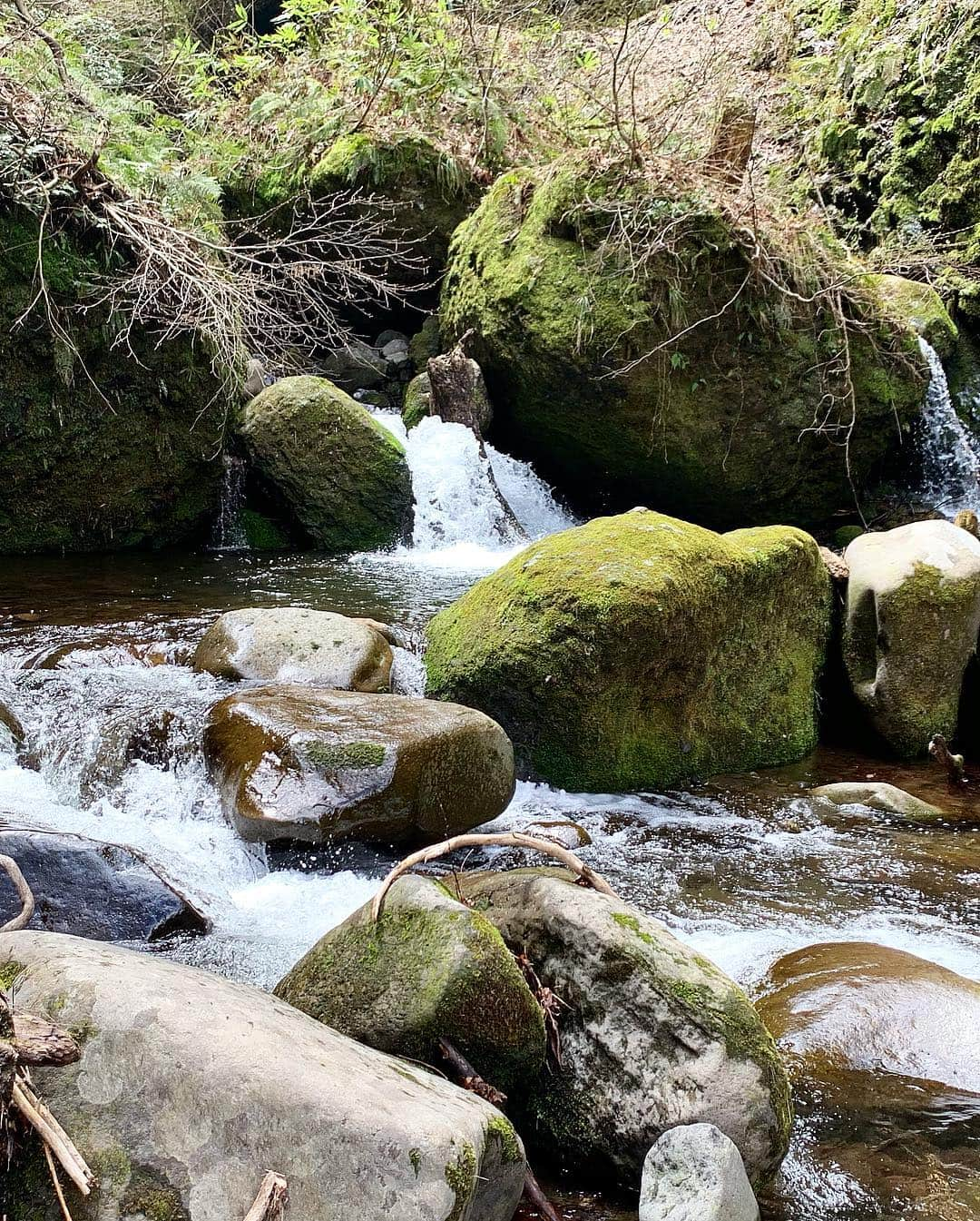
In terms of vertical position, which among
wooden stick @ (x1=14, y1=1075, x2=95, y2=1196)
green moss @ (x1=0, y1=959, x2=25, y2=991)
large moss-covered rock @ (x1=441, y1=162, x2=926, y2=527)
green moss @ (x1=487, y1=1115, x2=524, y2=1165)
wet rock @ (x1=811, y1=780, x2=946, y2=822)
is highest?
large moss-covered rock @ (x1=441, y1=162, x2=926, y2=527)

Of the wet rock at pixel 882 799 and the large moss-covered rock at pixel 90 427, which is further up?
the large moss-covered rock at pixel 90 427

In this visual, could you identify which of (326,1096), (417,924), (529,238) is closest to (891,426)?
(529,238)

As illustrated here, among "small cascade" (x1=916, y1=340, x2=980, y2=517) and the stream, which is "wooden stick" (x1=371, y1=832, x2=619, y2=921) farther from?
"small cascade" (x1=916, y1=340, x2=980, y2=517)

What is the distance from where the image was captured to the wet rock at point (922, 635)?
5164mm

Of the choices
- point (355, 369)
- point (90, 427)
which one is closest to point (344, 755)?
point (90, 427)

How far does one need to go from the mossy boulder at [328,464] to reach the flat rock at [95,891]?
18.7 feet

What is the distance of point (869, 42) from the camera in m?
11.7

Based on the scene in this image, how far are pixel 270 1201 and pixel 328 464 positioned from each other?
7551 millimetres

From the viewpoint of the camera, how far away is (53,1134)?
1423mm

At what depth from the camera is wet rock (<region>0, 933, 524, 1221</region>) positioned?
59.7 inches

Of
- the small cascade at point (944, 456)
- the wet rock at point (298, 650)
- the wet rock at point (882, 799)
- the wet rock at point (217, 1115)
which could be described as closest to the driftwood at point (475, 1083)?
the wet rock at point (217, 1115)

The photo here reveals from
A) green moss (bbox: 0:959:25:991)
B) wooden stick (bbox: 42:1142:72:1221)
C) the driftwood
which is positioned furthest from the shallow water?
green moss (bbox: 0:959:25:991)

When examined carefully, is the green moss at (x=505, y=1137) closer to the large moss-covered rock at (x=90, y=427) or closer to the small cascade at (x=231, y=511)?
the large moss-covered rock at (x=90, y=427)

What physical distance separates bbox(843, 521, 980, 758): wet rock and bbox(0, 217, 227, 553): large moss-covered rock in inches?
225
